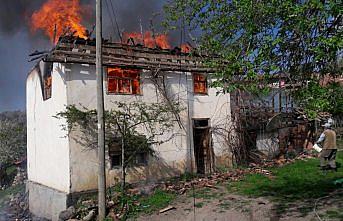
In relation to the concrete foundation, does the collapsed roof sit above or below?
above

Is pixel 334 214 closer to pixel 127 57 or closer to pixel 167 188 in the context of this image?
pixel 167 188

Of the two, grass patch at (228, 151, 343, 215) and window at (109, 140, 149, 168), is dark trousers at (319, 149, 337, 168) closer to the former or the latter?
grass patch at (228, 151, 343, 215)

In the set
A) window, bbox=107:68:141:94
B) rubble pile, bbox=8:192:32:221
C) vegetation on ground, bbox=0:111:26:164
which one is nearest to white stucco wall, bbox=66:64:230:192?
window, bbox=107:68:141:94

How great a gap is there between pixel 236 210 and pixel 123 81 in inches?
297

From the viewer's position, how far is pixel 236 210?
32.8 ft

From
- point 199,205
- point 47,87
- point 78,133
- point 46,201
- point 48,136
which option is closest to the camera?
point 199,205

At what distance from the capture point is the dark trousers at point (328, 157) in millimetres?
13309

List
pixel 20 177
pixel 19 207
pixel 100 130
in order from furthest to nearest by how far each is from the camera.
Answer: pixel 20 177
pixel 19 207
pixel 100 130

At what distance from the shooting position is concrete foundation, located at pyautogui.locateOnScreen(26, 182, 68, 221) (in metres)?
13.3

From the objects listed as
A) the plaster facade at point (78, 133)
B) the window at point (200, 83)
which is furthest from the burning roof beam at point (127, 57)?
the window at point (200, 83)

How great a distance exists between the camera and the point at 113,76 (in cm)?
1453

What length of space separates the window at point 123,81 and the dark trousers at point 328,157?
26.4 feet

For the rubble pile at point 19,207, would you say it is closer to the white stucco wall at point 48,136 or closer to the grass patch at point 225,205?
the white stucco wall at point 48,136

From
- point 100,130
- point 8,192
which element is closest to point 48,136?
point 100,130
